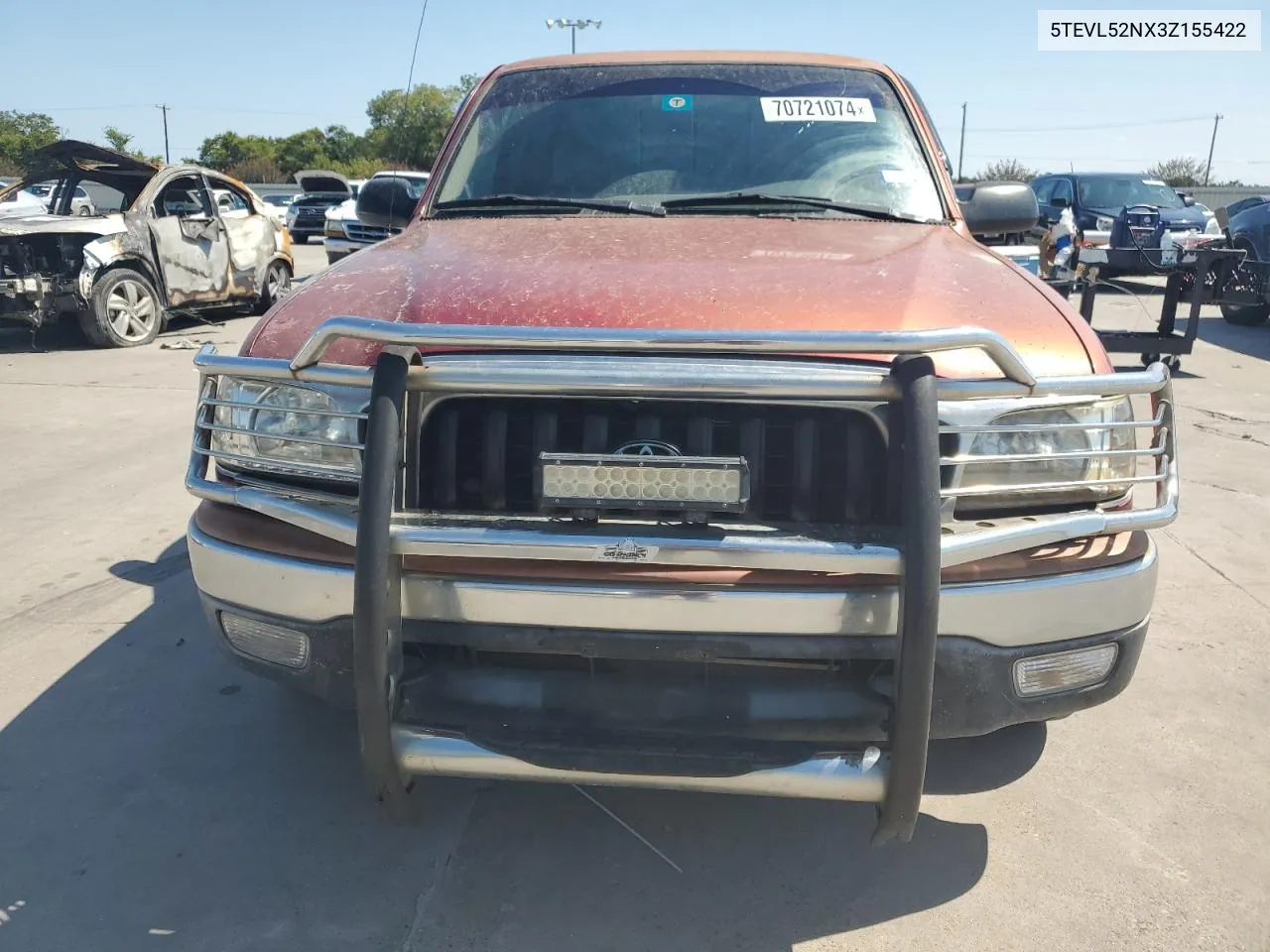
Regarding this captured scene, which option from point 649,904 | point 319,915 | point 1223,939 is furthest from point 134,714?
point 1223,939

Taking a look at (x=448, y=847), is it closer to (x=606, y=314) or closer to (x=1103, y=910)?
(x=606, y=314)

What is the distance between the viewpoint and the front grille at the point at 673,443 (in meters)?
2.08

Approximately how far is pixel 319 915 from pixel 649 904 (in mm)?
727

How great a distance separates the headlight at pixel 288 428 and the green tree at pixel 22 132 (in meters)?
57.3

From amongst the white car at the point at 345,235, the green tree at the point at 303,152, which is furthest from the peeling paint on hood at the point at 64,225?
the green tree at the point at 303,152

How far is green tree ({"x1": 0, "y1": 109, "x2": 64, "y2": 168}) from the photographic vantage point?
2264 inches

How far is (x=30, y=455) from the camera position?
20.5 ft

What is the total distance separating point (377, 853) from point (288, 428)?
1.05m

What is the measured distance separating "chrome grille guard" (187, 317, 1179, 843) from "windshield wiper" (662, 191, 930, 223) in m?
1.28

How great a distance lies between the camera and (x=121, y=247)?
9.93 m

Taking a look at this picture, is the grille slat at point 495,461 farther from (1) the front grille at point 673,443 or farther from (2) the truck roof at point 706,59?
(2) the truck roof at point 706,59

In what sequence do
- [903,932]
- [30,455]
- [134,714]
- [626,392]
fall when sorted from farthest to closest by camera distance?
1. [30,455]
2. [134,714]
3. [903,932]
4. [626,392]

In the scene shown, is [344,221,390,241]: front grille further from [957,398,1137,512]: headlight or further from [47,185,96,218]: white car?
[957,398,1137,512]: headlight

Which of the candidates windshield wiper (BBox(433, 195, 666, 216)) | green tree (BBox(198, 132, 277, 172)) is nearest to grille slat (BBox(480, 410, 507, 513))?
windshield wiper (BBox(433, 195, 666, 216))
